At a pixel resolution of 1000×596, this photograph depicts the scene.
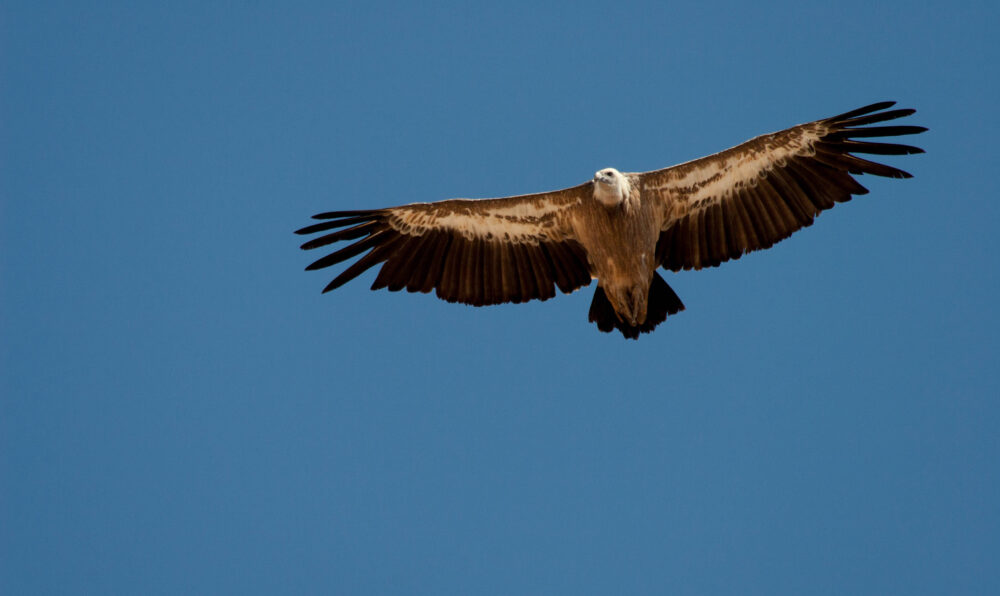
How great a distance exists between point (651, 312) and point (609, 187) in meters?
1.42

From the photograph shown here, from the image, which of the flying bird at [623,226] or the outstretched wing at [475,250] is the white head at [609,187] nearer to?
the flying bird at [623,226]

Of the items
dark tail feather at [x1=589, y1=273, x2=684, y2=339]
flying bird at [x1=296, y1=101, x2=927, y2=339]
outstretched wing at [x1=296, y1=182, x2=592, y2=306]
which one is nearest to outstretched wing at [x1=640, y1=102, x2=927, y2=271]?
flying bird at [x1=296, y1=101, x2=927, y2=339]

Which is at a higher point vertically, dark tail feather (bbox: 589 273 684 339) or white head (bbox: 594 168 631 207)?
white head (bbox: 594 168 631 207)

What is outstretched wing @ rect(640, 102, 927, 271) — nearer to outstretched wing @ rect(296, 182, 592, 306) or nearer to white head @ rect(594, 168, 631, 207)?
white head @ rect(594, 168, 631, 207)

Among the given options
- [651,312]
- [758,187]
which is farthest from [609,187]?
[758,187]

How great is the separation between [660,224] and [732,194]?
81 centimetres

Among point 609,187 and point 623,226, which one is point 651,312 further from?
point 609,187

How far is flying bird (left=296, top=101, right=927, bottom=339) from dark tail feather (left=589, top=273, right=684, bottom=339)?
0.03 feet

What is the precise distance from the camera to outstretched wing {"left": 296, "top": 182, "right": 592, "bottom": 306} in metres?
11.8

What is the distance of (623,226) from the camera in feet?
37.0

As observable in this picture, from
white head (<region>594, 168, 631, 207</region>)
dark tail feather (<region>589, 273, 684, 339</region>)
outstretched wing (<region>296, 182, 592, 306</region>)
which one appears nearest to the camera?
white head (<region>594, 168, 631, 207</region>)

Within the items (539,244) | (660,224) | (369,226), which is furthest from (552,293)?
(369,226)

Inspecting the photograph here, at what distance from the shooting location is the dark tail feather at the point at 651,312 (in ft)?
37.5

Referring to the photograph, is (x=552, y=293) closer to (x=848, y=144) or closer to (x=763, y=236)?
(x=763, y=236)
